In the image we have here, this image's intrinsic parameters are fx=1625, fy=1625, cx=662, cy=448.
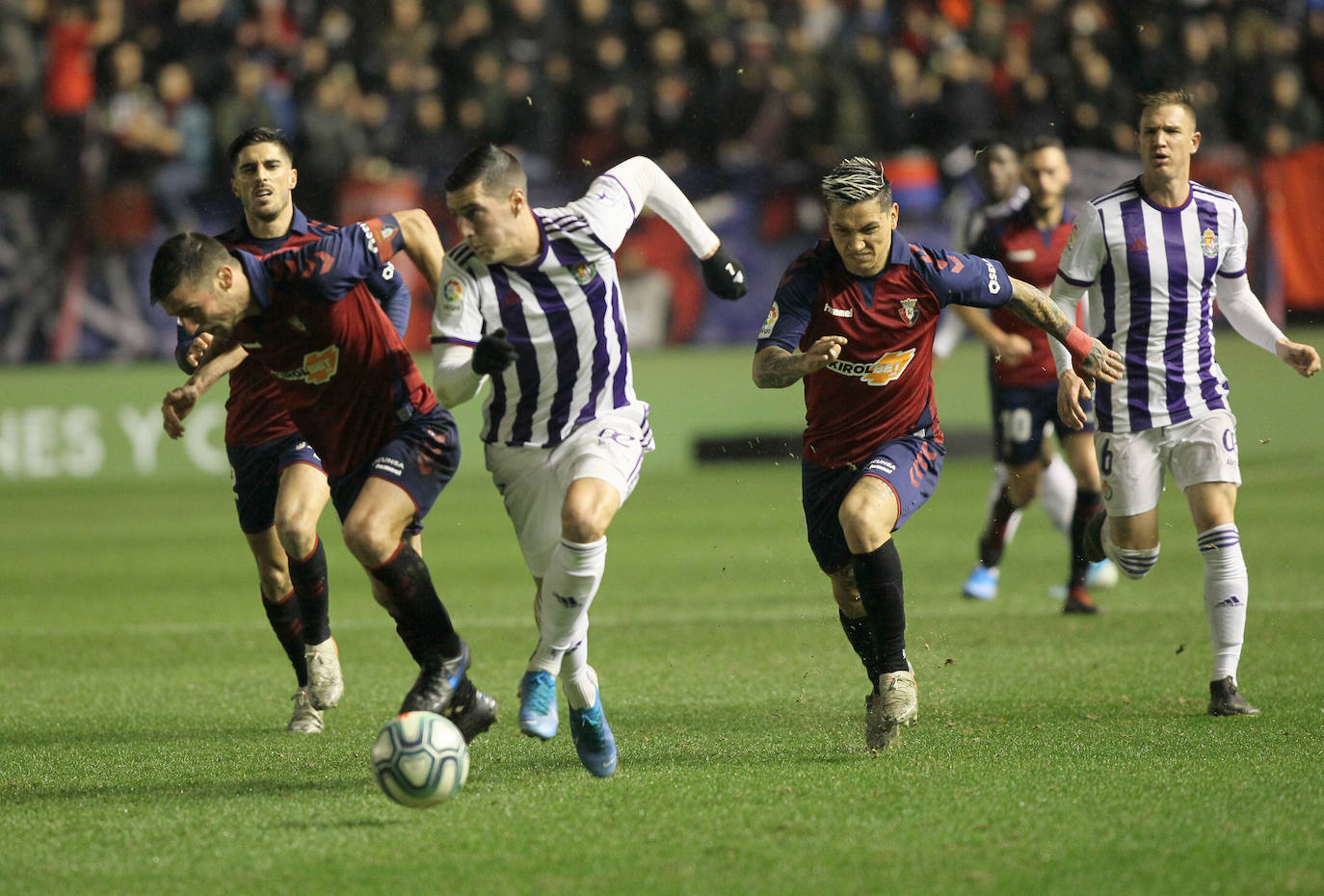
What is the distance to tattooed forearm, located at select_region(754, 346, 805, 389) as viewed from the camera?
5.26 m

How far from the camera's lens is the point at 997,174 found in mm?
9305

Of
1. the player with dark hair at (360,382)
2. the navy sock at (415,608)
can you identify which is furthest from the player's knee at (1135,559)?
the navy sock at (415,608)

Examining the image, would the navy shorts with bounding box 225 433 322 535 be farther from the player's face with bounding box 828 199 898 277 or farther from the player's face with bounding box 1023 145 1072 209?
the player's face with bounding box 1023 145 1072 209

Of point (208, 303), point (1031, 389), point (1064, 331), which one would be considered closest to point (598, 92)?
point (1031, 389)

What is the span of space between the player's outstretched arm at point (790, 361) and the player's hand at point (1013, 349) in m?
2.75

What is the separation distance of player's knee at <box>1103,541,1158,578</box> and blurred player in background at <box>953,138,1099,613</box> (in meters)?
2.10

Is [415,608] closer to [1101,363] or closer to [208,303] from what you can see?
[208,303]

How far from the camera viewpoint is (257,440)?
6.68 meters

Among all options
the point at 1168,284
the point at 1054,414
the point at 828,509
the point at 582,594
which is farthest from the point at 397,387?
the point at 1054,414

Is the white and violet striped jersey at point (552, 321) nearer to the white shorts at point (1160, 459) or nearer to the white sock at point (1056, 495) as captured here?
the white shorts at point (1160, 459)

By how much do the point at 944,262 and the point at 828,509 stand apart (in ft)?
3.24

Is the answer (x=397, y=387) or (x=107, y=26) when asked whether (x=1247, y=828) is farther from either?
(x=107, y=26)

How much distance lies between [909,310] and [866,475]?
60cm

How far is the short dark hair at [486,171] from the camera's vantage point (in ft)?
16.9
